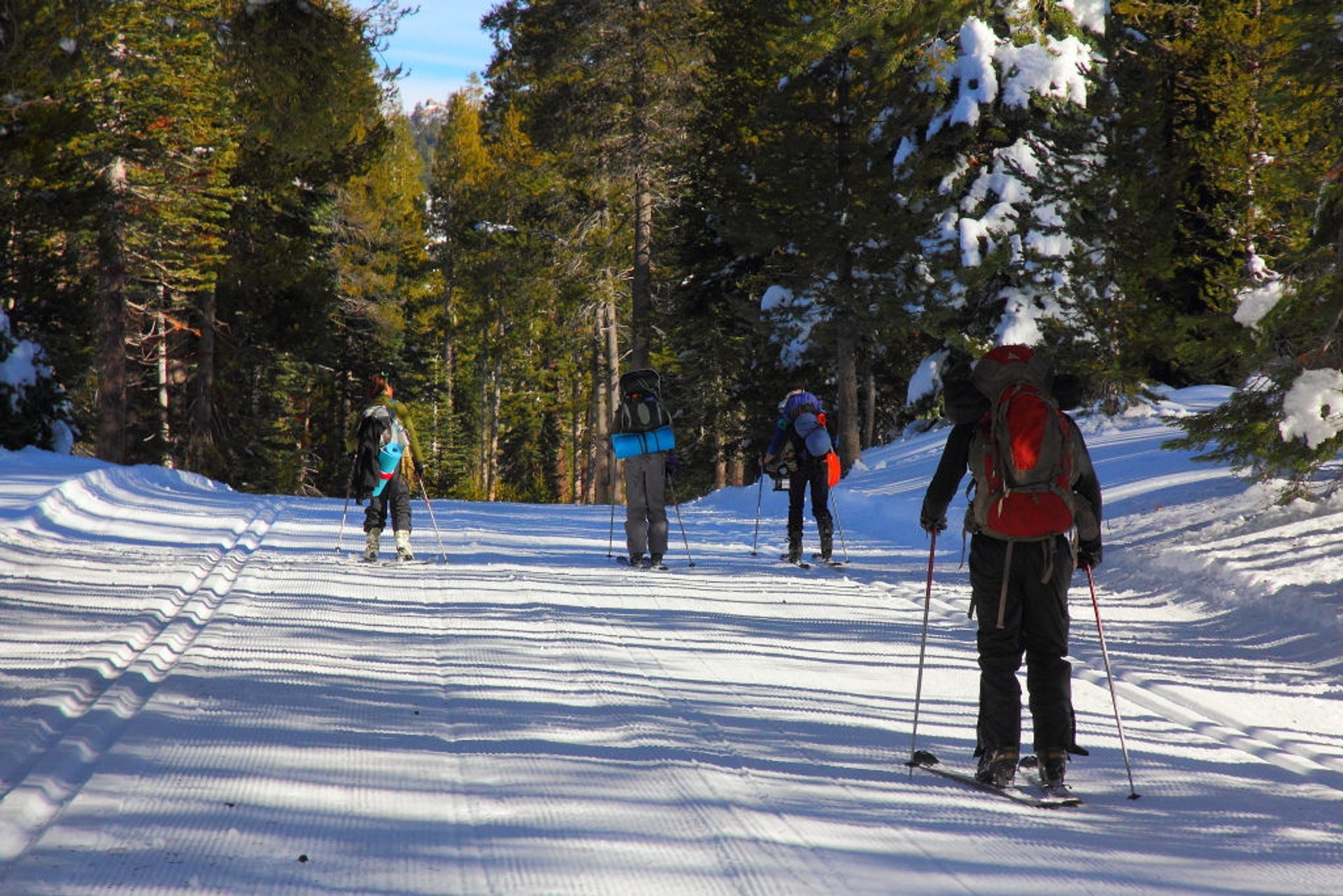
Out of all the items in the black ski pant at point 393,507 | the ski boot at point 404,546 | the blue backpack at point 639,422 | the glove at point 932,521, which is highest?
the blue backpack at point 639,422

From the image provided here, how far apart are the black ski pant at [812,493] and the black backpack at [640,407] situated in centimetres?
159

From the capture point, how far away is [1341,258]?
31.4 feet

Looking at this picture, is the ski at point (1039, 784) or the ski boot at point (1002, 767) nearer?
the ski at point (1039, 784)

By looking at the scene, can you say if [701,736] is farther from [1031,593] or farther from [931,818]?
[1031,593]

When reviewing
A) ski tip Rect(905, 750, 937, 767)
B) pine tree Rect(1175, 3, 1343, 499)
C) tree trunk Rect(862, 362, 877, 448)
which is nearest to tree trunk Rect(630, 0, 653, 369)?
tree trunk Rect(862, 362, 877, 448)

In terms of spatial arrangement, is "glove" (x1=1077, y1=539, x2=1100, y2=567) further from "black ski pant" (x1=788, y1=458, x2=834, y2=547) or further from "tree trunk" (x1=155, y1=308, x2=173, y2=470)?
"tree trunk" (x1=155, y1=308, x2=173, y2=470)

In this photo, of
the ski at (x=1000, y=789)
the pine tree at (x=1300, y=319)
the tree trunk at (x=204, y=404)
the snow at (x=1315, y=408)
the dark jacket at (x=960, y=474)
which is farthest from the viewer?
the tree trunk at (x=204, y=404)

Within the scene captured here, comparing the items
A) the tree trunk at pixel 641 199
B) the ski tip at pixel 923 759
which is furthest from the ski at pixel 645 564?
the tree trunk at pixel 641 199

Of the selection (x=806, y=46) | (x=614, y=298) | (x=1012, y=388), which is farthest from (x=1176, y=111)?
(x=1012, y=388)

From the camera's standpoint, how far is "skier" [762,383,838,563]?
12867mm

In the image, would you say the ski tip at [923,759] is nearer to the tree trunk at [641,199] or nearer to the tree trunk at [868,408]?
the tree trunk at [641,199]

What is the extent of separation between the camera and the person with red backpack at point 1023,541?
506cm

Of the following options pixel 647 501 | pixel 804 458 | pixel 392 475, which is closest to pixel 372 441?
pixel 392 475

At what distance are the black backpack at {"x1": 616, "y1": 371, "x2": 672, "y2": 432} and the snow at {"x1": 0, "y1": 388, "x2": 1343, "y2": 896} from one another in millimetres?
1661
